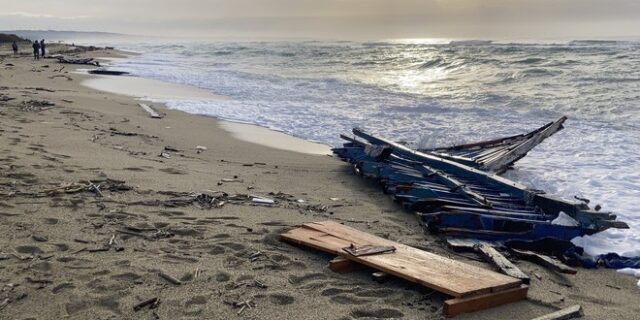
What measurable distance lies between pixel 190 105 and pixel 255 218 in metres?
10.9

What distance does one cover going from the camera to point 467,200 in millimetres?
6160

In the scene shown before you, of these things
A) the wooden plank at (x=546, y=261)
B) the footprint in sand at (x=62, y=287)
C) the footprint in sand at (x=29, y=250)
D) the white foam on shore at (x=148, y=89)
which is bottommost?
the footprint in sand at (x=62, y=287)

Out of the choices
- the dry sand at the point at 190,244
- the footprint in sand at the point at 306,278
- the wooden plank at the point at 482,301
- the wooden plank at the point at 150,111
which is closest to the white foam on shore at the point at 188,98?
the wooden plank at the point at 150,111

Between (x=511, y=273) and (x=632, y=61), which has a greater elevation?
(x=632, y=61)

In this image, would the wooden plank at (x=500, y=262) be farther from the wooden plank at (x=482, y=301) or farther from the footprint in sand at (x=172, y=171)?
the footprint in sand at (x=172, y=171)

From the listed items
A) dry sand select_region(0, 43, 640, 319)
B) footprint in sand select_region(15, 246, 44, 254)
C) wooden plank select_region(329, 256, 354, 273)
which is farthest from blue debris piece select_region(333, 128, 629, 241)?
footprint in sand select_region(15, 246, 44, 254)

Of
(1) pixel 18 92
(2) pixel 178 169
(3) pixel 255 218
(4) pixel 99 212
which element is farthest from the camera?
(1) pixel 18 92

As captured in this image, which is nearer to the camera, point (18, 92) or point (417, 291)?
point (417, 291)

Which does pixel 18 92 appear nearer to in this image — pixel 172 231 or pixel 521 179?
pixel 172 231

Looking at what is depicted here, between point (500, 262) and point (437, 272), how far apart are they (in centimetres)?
84

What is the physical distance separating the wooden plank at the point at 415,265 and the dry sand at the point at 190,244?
0.38ft

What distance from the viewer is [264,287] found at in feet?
13.2

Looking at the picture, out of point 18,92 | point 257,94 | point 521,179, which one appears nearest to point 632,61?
point 257,94

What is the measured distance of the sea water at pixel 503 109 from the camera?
819 cm
